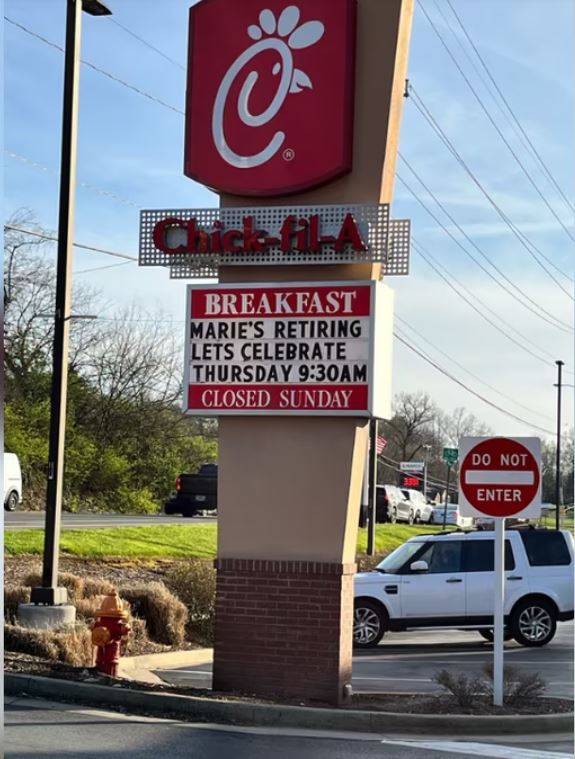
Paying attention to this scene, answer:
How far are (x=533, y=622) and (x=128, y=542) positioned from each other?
8.31 m

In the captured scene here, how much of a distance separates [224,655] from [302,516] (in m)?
1.56

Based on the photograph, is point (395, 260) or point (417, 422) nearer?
point (395, 260)

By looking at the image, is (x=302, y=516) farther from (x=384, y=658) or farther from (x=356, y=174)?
(x=384, y=658)

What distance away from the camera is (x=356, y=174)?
10.3 m

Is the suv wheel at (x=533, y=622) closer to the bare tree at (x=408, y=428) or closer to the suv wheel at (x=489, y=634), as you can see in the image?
the suv wheel at (x=489, y=634)

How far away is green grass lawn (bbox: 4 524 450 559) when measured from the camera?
18.7 metres

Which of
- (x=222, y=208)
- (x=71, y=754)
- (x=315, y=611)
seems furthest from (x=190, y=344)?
(x=71, y=754)

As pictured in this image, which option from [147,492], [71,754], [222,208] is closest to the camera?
[71,754]

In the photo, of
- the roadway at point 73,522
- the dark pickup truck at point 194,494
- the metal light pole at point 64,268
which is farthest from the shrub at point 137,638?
the dark pickup truck at point 194,494

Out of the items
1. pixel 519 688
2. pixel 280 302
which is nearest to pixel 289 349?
pixel 280 302

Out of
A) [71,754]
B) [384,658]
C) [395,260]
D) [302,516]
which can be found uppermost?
[395,260]

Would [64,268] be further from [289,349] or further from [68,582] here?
[289,349]

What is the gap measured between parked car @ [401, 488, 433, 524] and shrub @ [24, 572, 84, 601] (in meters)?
40.2

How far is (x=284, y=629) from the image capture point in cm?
997
